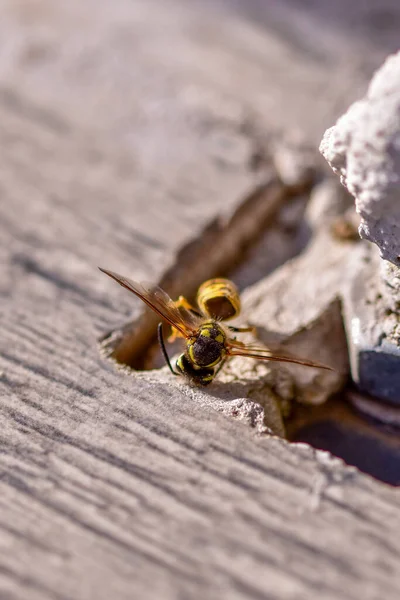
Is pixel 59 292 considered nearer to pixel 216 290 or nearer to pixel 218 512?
pixel 216 290

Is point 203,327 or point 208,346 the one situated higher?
point 203,327

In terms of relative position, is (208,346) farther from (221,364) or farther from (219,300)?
(219,300)

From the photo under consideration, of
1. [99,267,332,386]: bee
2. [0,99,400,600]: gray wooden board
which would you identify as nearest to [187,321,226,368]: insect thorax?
[99,267,332,386]: bee

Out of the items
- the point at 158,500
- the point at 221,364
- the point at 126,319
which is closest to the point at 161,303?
the point at 126,319

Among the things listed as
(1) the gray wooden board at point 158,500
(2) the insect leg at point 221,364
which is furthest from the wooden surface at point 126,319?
(2) the insect leg at point 221,364

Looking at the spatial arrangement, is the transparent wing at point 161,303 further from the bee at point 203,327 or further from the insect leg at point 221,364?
the insect leg at point 221,364
